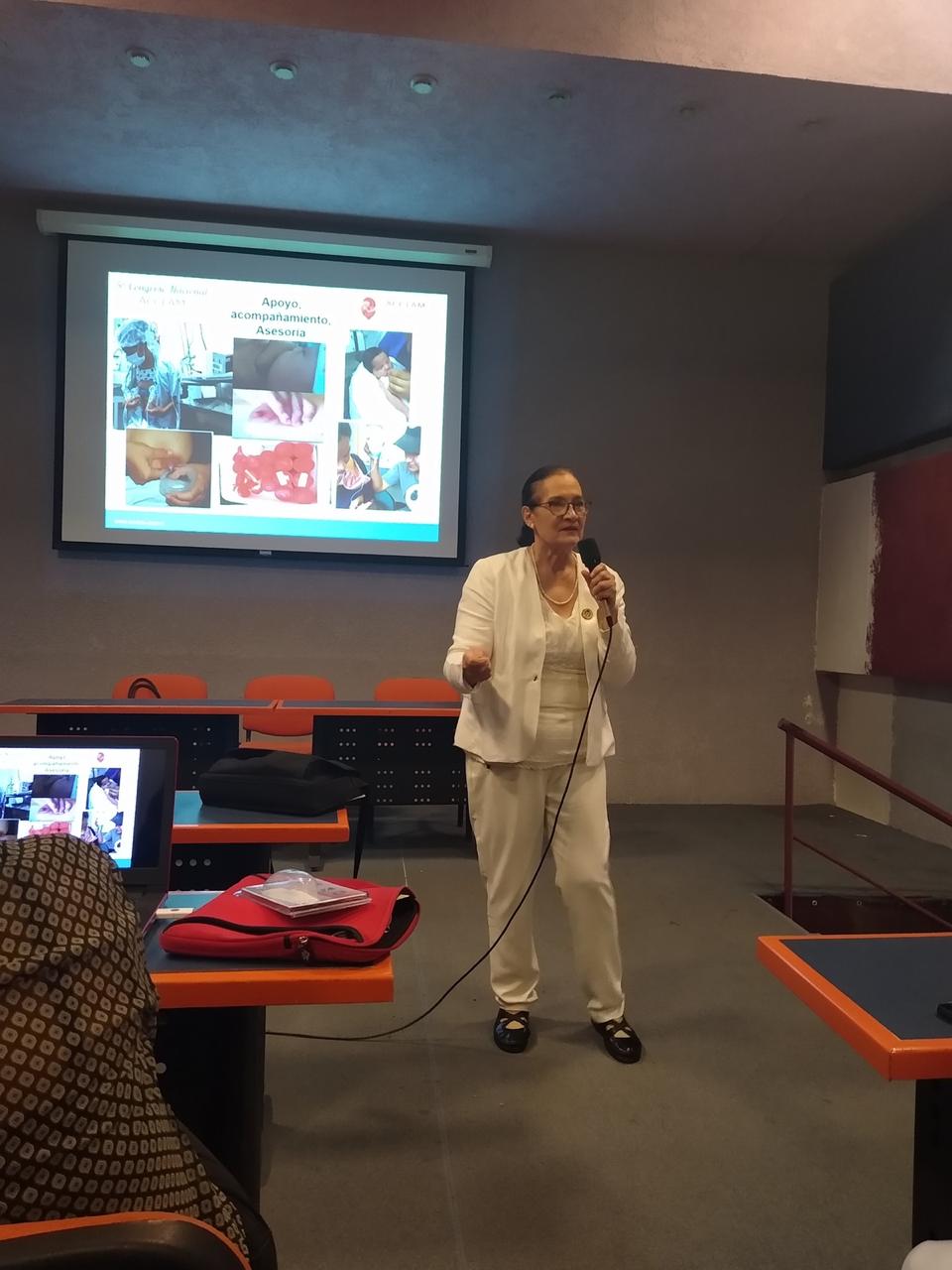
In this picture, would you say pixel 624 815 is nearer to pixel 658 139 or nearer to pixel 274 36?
pixel 658 139

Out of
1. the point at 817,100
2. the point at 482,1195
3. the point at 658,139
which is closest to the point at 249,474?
the point at 658,139

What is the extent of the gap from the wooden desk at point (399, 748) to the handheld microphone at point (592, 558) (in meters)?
2.00

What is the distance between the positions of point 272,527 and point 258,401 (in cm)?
78

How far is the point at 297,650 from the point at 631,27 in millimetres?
3748

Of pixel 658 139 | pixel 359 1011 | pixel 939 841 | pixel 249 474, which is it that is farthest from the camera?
pixel 249 474

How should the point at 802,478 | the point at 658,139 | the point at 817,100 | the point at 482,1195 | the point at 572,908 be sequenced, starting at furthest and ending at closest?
1. the point at 802,478
2. the point at 658,139
3. the point at 817,100
4. the point at 572,908
5. the point at 482,1195

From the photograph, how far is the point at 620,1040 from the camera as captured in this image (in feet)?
8.04

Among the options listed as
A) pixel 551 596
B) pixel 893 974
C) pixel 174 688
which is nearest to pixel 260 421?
pixel 174 688

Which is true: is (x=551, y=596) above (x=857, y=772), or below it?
above

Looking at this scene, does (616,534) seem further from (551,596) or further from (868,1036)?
(868,1036)

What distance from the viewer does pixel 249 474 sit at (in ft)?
17.9

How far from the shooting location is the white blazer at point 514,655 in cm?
237

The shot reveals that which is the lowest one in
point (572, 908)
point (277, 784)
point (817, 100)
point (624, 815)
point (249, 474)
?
point (624, 815)

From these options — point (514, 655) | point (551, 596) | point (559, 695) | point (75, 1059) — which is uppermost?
point (551, 596)
